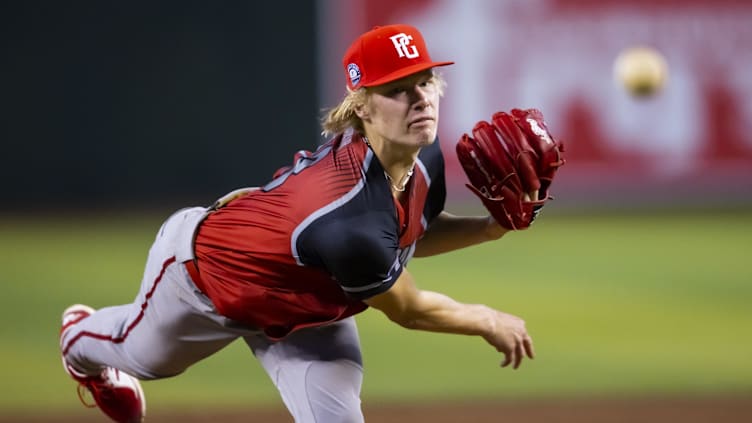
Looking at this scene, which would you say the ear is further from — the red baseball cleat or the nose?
the red baseball cleat

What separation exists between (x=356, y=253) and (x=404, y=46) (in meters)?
0.72

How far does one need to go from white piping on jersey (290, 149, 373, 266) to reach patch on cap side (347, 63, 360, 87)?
0.80 ft

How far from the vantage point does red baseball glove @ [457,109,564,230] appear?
4.00 metres

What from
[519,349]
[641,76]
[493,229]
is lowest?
[641,76]

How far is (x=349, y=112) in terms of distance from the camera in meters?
3.88

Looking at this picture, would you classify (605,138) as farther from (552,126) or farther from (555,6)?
(555,6)

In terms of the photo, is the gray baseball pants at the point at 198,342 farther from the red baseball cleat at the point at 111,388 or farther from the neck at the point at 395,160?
the neck at the point at 395,160

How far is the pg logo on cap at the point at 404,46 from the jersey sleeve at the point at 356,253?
54 centimetres

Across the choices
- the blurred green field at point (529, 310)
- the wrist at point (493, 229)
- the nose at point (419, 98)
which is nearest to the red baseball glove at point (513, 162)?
the wrist at point (493, 229)

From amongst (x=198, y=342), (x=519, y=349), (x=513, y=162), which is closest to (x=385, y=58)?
(x=513, y=162)

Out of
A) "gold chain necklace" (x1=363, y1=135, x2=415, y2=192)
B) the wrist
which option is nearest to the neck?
"gold chain necklace" (x1=363, y1=135, x2=415, y2=192)

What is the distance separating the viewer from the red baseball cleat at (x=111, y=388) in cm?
482

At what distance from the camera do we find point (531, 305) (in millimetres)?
8469

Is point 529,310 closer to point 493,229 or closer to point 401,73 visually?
point 493,229
